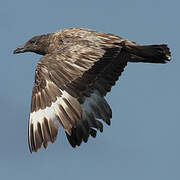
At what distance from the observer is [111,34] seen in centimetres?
1994

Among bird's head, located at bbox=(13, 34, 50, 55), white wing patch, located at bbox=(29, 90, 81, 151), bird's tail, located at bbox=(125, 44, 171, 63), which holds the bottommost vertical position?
white wing patch, located at bbox=(29, 90, 81, 151)

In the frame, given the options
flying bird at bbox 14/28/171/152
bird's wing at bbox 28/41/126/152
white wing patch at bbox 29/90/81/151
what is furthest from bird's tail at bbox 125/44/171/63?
white wing patch at bbox 29/90/81/151

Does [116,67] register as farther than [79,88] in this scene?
Yes

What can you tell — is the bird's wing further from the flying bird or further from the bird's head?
the bird's head

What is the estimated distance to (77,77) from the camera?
17125mm

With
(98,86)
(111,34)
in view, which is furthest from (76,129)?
(111,34)

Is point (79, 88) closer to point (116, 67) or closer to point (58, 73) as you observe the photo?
point (58, 73)

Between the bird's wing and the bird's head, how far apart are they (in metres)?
3.37

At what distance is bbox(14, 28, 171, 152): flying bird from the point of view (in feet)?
55.6

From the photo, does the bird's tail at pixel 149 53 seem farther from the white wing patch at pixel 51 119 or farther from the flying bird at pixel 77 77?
the white wing patch at pixel 51 119

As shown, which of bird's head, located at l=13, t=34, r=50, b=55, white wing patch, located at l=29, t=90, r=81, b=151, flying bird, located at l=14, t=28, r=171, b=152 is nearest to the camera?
white wing patch, located at l=29, t=90, r=81, b=151

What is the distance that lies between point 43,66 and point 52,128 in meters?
1.50

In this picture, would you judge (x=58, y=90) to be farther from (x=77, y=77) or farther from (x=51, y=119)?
(x=51, y=119)

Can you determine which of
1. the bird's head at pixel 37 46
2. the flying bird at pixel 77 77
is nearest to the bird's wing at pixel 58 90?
the flying bird at pixel 77 77
